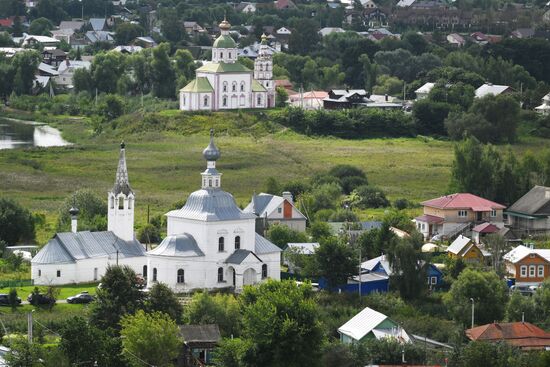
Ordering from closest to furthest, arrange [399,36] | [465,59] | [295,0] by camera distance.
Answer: [465,59] → [399,36] → [295,0]

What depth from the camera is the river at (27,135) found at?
225ft

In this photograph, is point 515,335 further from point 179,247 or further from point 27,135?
point 27,135

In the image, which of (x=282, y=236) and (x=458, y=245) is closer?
(x=458, y=245)

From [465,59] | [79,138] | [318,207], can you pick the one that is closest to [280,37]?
[465,59]

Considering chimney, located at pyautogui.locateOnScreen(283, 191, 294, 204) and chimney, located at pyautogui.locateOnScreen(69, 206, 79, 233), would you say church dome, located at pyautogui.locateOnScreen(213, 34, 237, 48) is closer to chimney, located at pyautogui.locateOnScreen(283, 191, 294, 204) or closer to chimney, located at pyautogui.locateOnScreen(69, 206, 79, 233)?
chimney, located at pyautogui.locateOnScreen(283, 191, 294, 204)

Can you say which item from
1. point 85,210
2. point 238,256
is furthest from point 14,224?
point 238,256

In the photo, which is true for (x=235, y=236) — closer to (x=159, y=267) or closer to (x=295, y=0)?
(x=159, y=267)

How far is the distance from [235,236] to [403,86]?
44504mm

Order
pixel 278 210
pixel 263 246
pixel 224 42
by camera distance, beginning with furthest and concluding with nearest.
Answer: pixel 224 42, pixel 278 210, pixel 263 246

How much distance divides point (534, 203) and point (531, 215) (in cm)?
61

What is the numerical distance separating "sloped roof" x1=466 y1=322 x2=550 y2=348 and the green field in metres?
15.0

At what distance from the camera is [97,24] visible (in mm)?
117062

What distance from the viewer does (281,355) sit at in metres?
31.4

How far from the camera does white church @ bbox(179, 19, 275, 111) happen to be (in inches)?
2813
